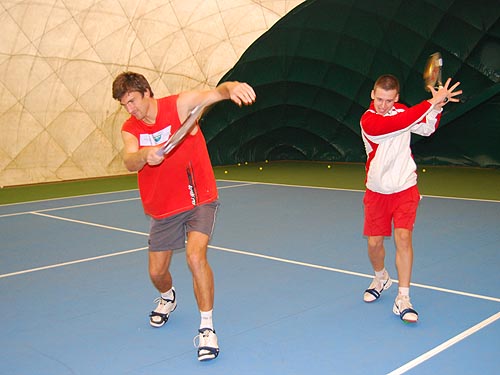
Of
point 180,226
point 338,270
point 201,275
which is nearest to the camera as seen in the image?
point 201,275

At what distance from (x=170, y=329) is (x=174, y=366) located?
0.77 m

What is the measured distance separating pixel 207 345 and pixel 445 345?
1.56m

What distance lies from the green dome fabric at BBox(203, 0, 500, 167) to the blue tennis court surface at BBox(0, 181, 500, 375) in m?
8.45

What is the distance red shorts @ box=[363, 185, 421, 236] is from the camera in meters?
4.95

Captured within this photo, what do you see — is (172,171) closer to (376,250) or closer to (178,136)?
(178,136)

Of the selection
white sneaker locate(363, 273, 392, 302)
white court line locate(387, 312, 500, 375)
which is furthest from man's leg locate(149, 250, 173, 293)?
white court line locate(387, 312, 500, 375)

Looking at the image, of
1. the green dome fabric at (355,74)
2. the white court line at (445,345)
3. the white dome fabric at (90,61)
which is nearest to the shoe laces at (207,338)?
the white court line at (445,345)

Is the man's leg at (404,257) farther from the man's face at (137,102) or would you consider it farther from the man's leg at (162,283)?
the man's face at (137,102)

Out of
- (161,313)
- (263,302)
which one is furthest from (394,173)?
(161,313)

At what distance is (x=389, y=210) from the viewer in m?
5.08

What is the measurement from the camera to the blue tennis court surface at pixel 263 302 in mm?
4035

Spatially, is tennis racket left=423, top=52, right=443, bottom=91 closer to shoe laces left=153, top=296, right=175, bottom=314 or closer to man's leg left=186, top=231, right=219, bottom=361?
man's leg left=186, top=231, right=219, bottom=361

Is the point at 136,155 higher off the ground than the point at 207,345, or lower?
higher

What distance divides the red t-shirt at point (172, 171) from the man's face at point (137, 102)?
97 millimetres
